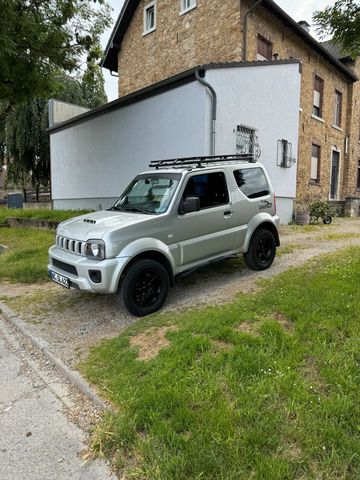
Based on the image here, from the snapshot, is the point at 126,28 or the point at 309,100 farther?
the point at 126,28

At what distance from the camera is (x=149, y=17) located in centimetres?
1662

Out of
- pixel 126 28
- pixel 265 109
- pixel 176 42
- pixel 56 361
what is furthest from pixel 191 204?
pixel 126 28

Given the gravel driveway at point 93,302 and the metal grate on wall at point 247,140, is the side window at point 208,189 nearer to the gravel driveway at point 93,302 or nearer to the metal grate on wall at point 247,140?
the gravel driveway at point 93,302

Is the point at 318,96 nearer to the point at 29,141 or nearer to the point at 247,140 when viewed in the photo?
the point at 247,140

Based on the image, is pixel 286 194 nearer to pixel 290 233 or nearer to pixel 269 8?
pixel 290 233

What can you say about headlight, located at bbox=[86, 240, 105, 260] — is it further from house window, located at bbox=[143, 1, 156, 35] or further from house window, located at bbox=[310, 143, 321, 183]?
house window, located at bbox=[143, 1, 156, 35]

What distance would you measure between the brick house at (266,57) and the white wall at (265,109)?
0.50 meters

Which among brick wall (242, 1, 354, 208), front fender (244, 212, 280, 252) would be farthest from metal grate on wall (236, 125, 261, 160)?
front fender (244, 212, 280, 252)

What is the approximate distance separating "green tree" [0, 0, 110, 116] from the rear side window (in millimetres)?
5720

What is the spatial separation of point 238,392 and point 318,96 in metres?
17.3

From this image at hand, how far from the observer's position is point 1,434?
2.63 meters

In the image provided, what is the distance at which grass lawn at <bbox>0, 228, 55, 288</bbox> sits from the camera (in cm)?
691

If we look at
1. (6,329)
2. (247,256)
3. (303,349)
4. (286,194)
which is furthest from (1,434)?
(286,194)

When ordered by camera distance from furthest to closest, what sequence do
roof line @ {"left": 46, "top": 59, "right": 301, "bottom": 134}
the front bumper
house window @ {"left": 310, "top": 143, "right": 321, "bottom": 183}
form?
house window @ {"left": 310, "top": 143, "right": 321, "bottom": 183} → roof line @ {"left": 46, "top": 59, "right": 301, "bottom": 134} → the front bumper
